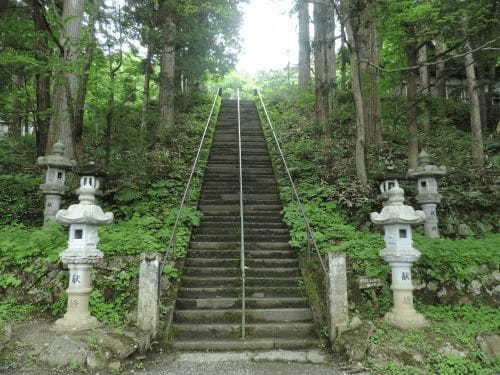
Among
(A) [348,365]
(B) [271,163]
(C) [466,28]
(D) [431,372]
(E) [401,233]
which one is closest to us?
(D) [431,372]

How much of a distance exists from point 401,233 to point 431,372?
211 centimetres

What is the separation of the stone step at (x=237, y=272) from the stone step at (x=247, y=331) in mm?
1277

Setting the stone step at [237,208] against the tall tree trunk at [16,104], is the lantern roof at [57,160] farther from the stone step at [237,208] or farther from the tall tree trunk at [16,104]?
the tall tree trunk at [16,104]

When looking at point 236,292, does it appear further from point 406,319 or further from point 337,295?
point 406,319

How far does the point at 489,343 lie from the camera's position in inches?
190

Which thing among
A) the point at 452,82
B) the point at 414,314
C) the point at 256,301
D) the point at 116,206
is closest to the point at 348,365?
the point at 414,314

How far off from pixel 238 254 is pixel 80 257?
2988mm

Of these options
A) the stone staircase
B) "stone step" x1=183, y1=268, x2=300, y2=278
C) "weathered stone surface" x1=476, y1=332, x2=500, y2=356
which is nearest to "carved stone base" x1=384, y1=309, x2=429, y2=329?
"weathered stone surface" x1=476, y1=332, x2=500, y2=356

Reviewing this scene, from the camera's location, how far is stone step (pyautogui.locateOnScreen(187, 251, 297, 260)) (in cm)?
737

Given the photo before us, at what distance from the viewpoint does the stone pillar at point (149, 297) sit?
206 inches

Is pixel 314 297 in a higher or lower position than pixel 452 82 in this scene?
lower

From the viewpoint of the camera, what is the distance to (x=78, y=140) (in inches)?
346

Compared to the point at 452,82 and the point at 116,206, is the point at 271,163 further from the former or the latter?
the point at 452,82

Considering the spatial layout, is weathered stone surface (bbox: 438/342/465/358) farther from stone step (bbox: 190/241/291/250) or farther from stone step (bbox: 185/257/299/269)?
stone step (bbox: 190/241/291/250)
